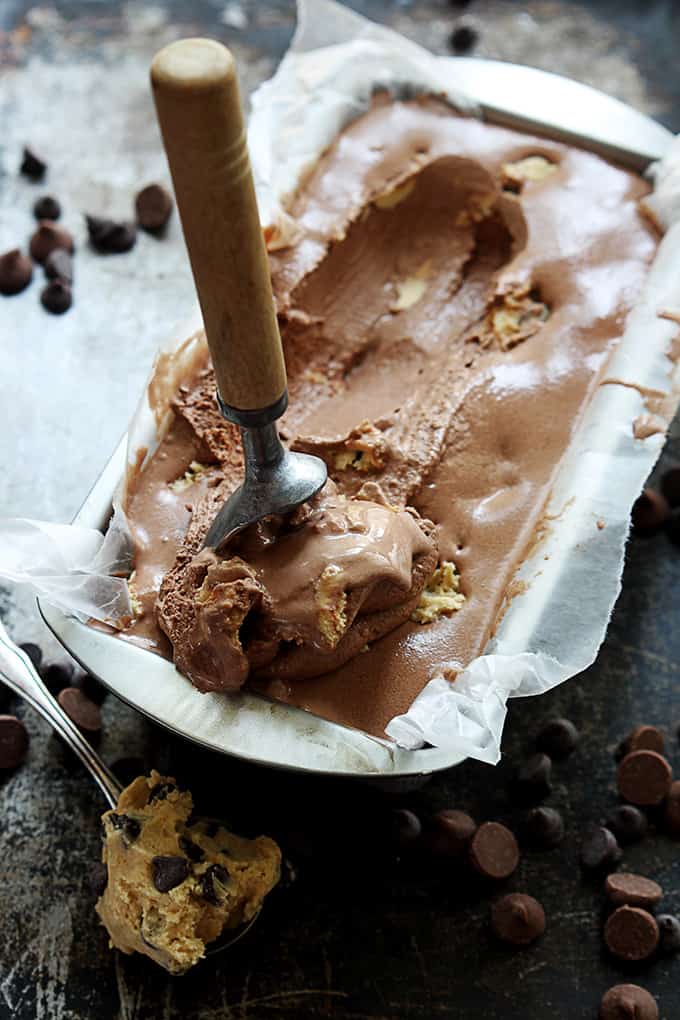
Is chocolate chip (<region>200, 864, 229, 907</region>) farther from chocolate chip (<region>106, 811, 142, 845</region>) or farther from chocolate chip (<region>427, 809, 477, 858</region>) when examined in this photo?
chocolate chip (<region>427, 809, 477, 858</region>)

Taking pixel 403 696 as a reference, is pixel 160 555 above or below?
above

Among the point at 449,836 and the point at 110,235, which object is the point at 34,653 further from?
the point at 110,235

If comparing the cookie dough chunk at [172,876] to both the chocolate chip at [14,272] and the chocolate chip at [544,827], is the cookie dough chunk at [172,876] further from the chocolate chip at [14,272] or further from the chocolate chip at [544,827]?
the chocolate chip at [14,272]

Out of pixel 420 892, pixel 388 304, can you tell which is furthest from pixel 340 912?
pixel 388 304

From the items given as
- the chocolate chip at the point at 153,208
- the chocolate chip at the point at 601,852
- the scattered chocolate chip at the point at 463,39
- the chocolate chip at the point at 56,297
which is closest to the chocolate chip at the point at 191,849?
the chocolate chip at the point at 601,852

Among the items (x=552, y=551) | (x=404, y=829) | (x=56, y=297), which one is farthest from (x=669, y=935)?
(x=56, y=297)

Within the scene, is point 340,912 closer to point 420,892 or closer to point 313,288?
point 420,892
